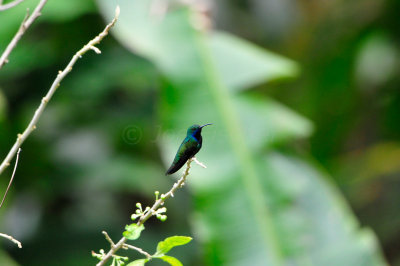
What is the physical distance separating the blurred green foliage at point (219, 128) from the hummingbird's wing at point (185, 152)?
1.04 m

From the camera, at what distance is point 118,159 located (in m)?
3.51

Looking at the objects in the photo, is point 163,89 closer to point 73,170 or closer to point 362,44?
point 73,170

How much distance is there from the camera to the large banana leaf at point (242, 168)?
208cm

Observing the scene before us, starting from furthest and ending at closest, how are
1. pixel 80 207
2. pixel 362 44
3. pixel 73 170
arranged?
pixel 362 44 → pixel 80 207 → pixel 73 170

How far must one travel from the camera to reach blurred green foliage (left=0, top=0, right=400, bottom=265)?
7.08ft

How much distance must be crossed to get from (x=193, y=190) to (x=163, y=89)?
1.36 ft

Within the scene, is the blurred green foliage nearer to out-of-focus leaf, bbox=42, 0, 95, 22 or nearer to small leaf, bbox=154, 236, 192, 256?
out-of-focus leaf, bbox=42, 0, 95, 22

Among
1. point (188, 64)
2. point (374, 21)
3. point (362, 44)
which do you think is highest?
point (374, 21)

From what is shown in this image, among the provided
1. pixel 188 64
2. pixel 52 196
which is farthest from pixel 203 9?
pixel 52 196

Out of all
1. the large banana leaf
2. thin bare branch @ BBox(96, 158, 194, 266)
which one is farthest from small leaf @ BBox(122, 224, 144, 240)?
the large banana leaf

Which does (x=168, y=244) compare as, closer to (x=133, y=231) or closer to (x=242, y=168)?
(x=133, y=231)

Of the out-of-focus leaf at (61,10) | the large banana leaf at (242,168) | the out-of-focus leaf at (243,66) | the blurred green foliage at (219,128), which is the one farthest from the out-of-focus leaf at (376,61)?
the out-of-focus leaf at (61,10)

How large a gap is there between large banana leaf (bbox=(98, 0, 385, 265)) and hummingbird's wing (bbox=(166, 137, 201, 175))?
3.88 ft

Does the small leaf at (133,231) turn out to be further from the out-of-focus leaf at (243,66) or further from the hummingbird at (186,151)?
the out-of-focus leaf at (243,66)
